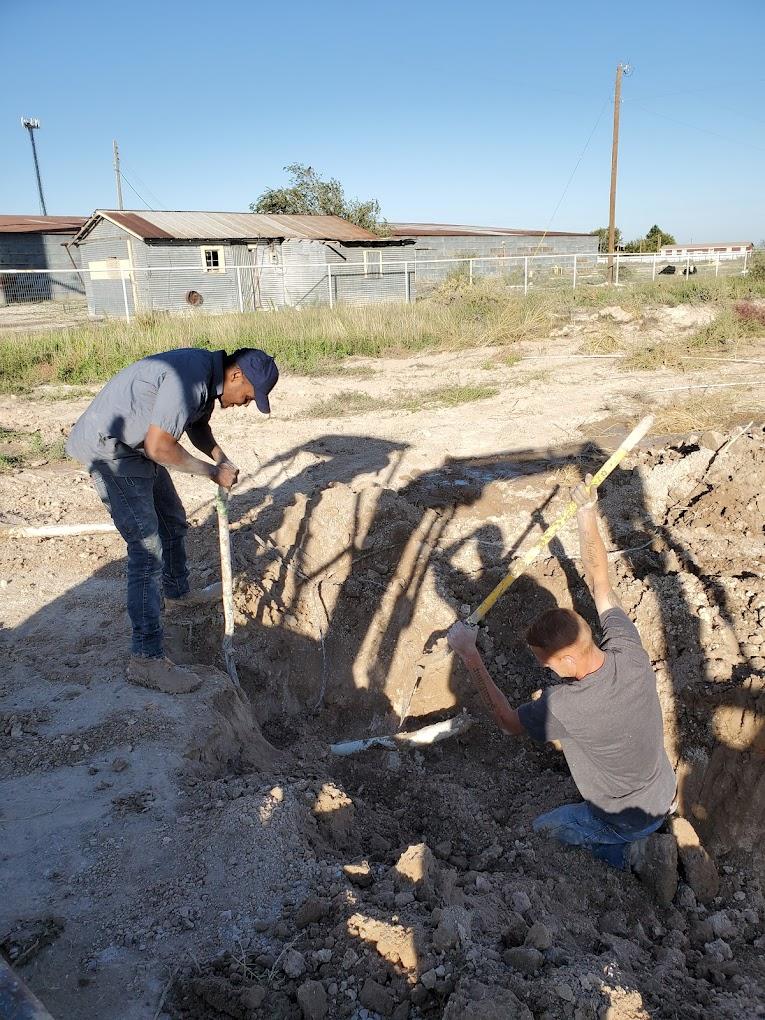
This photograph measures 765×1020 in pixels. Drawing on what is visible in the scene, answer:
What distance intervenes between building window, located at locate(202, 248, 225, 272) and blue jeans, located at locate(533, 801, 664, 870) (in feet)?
74.0

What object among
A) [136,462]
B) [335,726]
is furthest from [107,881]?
[335,726]

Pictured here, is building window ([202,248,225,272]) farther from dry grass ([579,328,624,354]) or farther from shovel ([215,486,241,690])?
shovel ([215,486,241,690])

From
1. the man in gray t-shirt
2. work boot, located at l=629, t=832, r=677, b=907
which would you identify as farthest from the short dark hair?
work boot, located at l=629, t=832, r=677, b=907

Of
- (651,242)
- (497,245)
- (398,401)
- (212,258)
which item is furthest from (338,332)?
(651,242)

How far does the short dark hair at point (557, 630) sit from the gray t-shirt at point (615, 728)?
0.64 ft

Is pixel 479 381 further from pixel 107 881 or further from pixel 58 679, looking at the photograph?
pixel 107 881

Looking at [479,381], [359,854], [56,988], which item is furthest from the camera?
[479,381]

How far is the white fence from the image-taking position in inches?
869

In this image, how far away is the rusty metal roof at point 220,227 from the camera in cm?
2272

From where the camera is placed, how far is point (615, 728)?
116 inches

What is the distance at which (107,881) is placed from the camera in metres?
2.40

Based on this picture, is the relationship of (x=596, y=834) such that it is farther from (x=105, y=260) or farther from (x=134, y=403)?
(x=105, y=260)

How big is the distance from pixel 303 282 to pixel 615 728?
21.7 m

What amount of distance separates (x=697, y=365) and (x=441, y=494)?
7895mm
